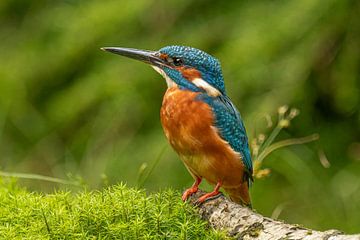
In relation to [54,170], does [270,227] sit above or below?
above

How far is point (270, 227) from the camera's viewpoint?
9.99 feet

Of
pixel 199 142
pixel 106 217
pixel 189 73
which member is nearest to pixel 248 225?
pixel 106 217

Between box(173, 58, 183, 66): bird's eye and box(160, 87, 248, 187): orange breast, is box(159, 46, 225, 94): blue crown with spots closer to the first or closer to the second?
box(173, 58, 183, 66): bird's eye

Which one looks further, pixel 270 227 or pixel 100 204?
pixel 100 204

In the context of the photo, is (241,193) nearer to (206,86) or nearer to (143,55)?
(206,86)

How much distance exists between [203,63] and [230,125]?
36 centimetres

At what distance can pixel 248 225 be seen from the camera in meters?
3.12

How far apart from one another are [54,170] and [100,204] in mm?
2970

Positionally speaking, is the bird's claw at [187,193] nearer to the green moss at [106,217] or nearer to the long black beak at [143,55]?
the green moss at [106,217]

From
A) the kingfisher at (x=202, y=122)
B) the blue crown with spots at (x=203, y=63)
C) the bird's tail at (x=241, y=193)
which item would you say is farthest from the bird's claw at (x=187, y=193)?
the blue crown with spots at (x=203, y=63)

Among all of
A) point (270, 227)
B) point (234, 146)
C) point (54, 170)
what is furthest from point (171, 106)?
point (54, 170)

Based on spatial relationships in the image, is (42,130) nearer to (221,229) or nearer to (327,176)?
(327,176)

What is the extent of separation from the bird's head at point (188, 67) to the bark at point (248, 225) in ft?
2.79

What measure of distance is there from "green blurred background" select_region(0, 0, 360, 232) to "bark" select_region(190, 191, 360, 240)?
1172mm
